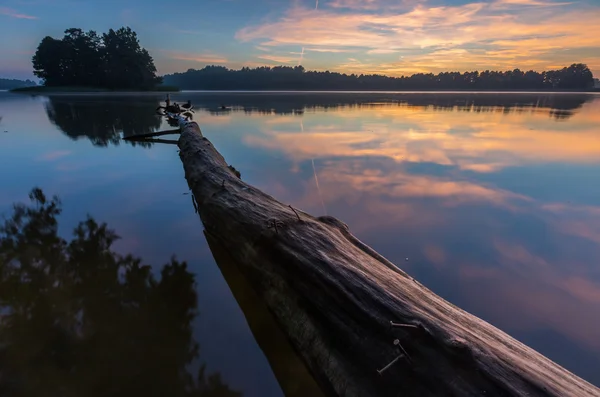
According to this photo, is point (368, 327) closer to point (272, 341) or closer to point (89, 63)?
point (272, 341)

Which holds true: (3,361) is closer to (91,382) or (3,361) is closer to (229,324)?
(91,382)

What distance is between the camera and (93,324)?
3.01 m

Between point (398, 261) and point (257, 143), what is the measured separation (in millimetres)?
10010

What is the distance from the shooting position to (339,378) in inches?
86.9

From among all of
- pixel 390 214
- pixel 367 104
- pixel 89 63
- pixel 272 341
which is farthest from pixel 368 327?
pixel 89 63

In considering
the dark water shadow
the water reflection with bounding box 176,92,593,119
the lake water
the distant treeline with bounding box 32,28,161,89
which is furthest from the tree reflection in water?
the distant treeline with bounding box 32,28,161,89

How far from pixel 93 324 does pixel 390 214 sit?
4896 mm

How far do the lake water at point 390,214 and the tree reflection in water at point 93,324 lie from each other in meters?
0.09

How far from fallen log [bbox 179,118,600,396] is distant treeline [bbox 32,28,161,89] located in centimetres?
8846

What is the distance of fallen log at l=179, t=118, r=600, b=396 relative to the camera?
187 centimetres

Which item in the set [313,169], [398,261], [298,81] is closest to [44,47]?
[298,81]

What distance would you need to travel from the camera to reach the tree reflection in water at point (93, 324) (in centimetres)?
246

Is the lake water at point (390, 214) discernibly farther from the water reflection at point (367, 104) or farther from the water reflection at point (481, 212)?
the water reflection at point (367, 104)

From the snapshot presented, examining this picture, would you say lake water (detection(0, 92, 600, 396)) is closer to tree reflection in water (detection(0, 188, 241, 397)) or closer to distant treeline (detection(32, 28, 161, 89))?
tree reflection in water (detection(0, 188, 241, 397))
